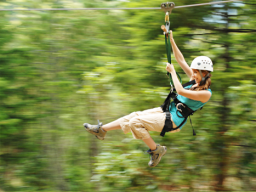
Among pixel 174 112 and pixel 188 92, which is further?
pixel 174 112

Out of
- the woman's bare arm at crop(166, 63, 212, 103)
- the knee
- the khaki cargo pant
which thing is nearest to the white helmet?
the woman's bare arm at crop(166, 63, 212, 103)

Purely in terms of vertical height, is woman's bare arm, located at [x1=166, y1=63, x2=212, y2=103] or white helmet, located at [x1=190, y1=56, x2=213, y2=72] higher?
white helmet, located at [x1=190, y1=56, x2=213, y2=72]

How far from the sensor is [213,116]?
4.04 m

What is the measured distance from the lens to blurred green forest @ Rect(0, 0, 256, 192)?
3.88 metres

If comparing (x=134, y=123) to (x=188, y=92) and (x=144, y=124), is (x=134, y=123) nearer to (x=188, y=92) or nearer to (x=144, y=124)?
(x=144, y=124)

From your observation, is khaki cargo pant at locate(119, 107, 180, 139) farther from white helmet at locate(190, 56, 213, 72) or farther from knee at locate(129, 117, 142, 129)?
white helmet at locate(190, 56, 213, 72)

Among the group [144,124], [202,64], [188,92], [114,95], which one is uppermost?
[202,64]

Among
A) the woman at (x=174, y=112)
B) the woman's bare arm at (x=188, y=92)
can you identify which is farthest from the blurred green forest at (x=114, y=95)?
the woman's bare arm at (x=188, y=92)

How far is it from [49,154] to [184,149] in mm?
3035

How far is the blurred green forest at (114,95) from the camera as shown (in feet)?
12.7

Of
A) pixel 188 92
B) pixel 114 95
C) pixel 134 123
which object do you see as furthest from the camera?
pixel 114 95

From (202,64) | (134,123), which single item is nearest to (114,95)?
(134,123)

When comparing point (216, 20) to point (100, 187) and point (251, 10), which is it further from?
point (100, 187)

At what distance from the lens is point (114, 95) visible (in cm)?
478
